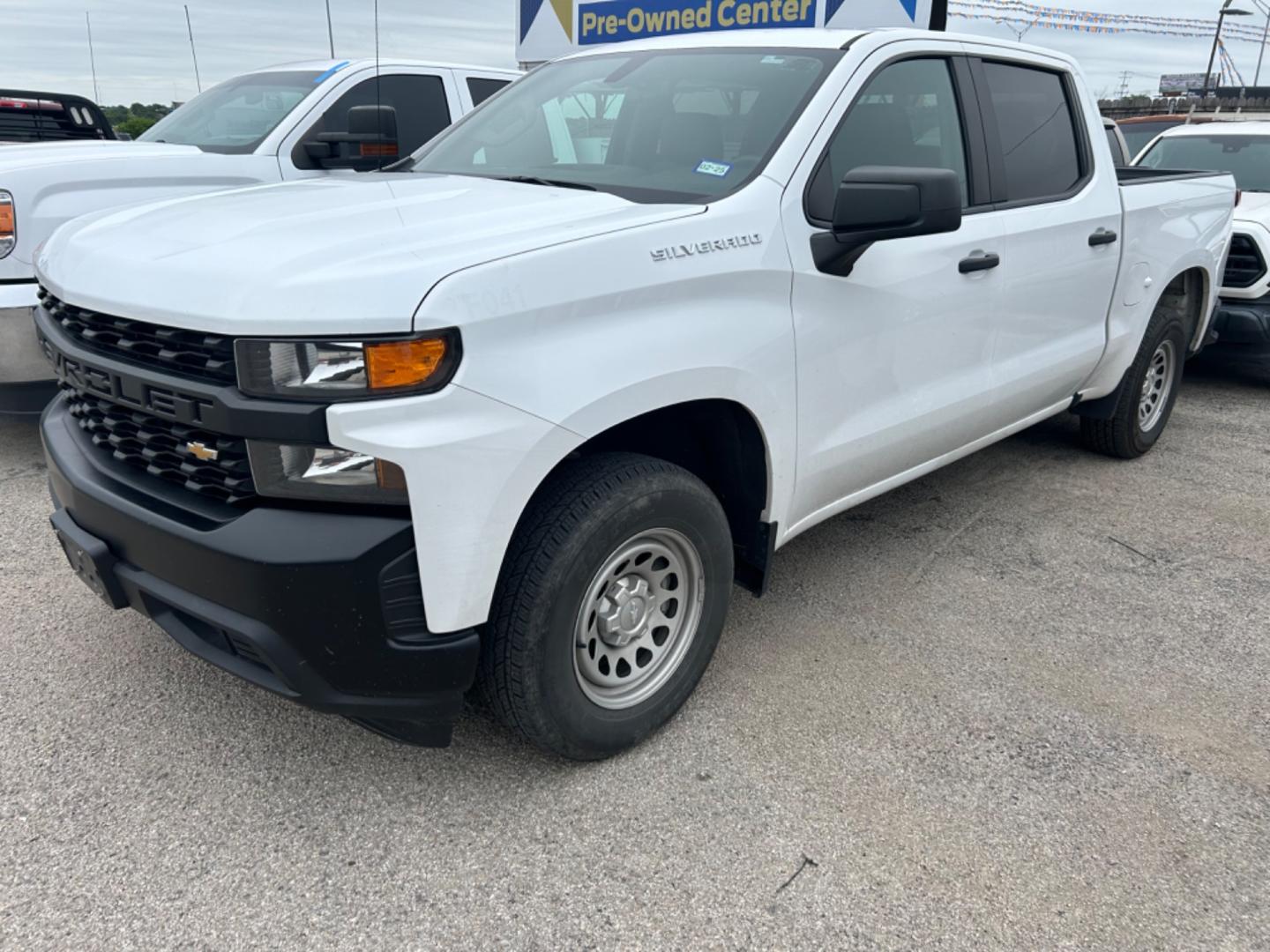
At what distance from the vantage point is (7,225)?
435 cm

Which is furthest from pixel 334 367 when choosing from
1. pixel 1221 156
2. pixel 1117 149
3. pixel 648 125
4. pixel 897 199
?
pixel 1221 156

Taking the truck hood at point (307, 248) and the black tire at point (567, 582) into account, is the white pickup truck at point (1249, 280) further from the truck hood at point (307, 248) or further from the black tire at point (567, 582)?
the truck hood at point (307, 248)

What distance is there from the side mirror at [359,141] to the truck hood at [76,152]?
0.89m

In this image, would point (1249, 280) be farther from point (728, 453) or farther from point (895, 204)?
point (728, 453)

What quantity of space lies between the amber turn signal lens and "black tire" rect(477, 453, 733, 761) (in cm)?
48

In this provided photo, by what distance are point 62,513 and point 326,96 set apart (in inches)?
154

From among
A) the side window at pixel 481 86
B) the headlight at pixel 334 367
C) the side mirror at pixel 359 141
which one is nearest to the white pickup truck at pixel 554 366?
the headlight at pixel 334 367

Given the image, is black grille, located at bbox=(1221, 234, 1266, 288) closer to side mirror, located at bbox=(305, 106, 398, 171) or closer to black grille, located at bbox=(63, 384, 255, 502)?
side mirror, located at bbox=(305, 106, 398, 171)

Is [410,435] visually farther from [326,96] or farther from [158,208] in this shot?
[326,96]

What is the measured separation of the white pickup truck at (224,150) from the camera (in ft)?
14.1

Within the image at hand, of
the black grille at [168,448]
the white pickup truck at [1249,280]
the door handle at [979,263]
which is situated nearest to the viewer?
the black grille at [168,448]

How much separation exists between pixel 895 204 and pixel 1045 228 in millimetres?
1517

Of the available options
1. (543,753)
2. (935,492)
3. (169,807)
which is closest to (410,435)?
(543,753)

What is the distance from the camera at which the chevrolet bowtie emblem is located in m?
2.14
